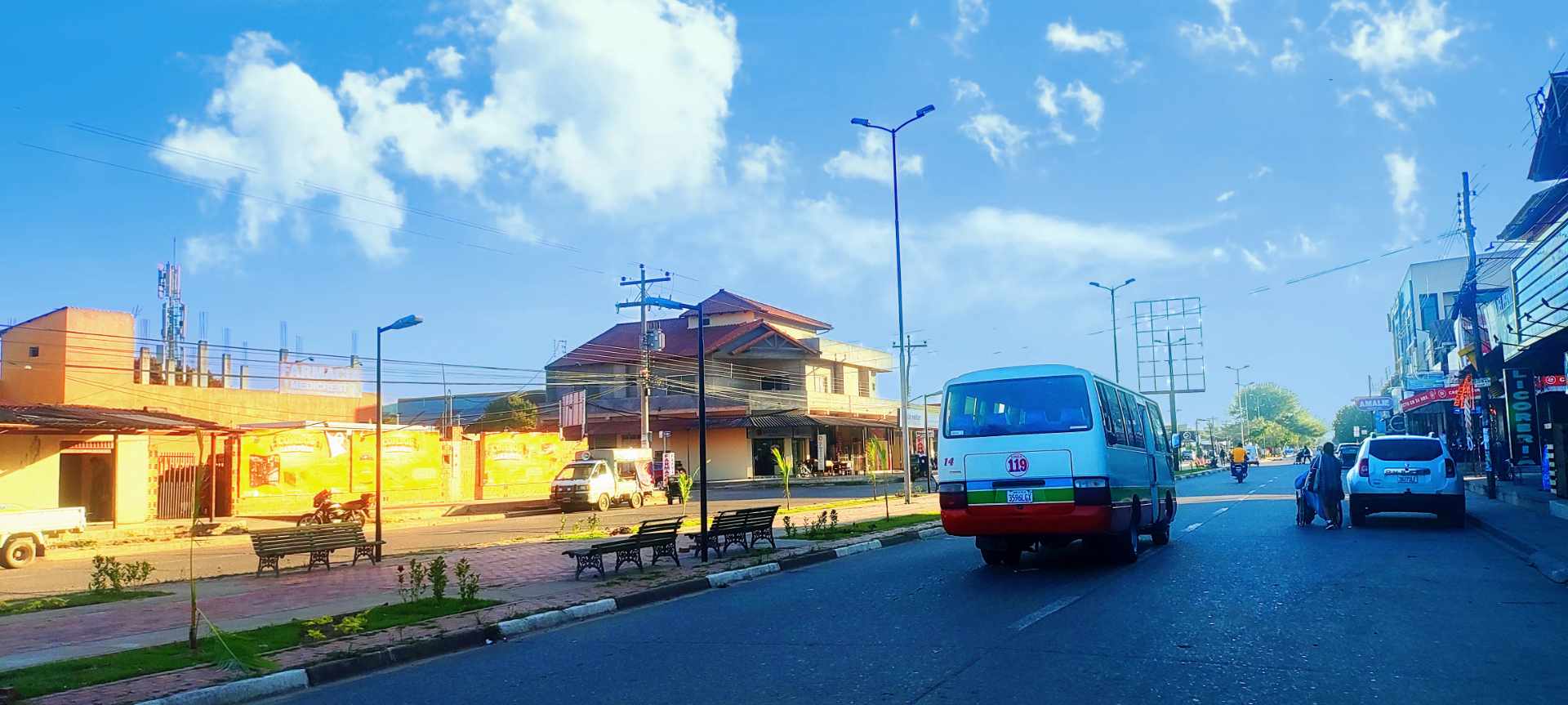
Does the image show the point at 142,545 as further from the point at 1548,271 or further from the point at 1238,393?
the point at 1238,393

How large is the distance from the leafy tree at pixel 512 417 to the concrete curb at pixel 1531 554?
156 ft

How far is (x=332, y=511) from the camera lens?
27.5m

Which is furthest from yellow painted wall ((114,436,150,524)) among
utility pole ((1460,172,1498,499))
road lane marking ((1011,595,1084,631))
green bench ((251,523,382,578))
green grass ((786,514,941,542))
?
utility pole ((1460,172,1498,499))

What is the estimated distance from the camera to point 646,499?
40.4 meters

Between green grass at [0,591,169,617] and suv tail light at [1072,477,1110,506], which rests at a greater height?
suv tail light at [1072,477,1110,506]

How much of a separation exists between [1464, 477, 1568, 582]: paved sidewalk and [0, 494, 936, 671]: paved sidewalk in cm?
1110

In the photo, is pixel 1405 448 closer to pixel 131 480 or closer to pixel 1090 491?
pixel 1090 491

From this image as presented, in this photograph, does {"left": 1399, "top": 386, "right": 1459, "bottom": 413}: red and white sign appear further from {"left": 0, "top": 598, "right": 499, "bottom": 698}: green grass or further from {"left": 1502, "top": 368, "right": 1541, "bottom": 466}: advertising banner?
{"left": 0, "top": 598, "right": 499, "bottom": 698}: green grass

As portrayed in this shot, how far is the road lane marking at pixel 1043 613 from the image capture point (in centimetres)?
896

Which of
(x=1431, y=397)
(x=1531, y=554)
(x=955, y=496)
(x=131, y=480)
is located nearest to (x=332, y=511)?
(x=131, y=480)

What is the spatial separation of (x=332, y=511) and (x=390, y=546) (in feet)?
19.4

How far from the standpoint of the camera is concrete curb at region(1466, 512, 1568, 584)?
38.3 feet

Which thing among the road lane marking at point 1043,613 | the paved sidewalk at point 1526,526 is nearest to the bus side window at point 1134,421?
the road lane marking at point 1043,613

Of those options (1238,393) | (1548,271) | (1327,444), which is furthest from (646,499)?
(1238,393)
